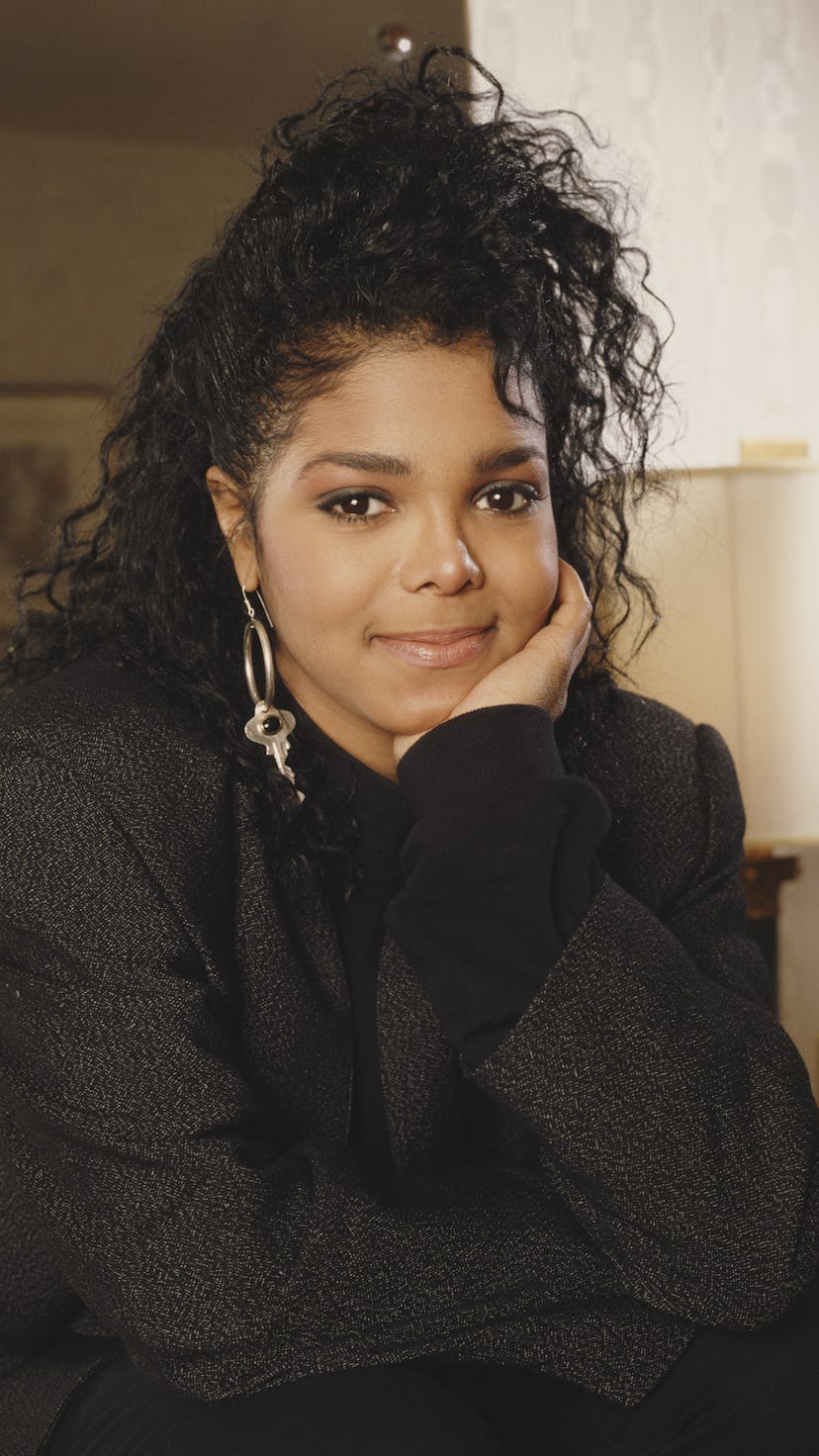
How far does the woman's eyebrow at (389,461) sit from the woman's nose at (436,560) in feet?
0.17

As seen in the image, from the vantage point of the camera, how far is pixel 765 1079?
114 cm

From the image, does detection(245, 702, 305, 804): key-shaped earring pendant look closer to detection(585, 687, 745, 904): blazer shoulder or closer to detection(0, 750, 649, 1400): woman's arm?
detection(0, 750, 649, 1400): woman's arm

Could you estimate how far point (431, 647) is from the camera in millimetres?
1247

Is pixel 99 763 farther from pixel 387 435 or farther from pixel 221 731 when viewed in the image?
pixel 387 435

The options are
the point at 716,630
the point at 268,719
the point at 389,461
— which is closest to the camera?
the point at 389,461

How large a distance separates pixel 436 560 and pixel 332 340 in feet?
0.73

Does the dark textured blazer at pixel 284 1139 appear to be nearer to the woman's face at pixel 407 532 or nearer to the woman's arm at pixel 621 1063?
the woman's arm at pixel 621 1063

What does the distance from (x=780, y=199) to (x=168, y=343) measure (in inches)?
49.4

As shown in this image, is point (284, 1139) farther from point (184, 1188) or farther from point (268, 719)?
point (268, 719)

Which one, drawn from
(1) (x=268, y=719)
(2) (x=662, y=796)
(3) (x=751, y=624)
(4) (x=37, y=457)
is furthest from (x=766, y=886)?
(4) (x=37, y=457)

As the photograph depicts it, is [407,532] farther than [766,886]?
No

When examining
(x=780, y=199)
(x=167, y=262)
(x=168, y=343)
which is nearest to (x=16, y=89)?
(x=167, y=262)

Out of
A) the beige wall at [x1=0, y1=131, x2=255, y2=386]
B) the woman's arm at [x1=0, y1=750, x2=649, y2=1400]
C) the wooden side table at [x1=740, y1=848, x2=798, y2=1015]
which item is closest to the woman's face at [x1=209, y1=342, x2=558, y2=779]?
the woman's arm at [x1=0, y1=750, x2=649, y2=1400]

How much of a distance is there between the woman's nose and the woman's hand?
0.32 ft
